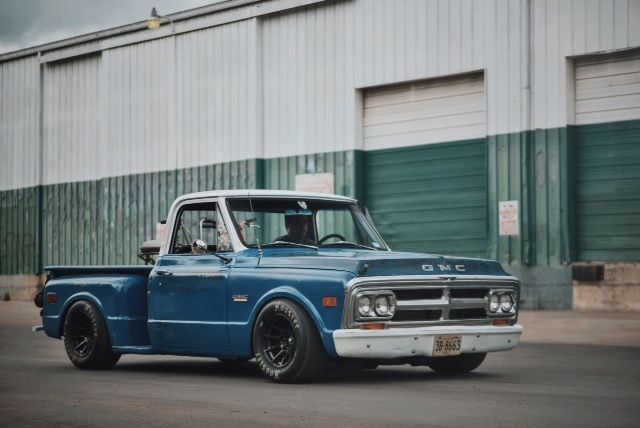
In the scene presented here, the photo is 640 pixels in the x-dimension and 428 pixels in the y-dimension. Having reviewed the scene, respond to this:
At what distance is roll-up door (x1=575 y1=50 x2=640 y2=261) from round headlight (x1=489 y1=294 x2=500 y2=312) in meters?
10.1

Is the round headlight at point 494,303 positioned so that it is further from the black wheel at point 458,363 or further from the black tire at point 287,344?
the black tire at point 287,344

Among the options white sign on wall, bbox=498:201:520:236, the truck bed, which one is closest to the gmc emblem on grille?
the truck bed

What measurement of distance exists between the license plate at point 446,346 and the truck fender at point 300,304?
2.95 feet

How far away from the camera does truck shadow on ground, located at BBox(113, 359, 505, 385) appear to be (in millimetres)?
11102

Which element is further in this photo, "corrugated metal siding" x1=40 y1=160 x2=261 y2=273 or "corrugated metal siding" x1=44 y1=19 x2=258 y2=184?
"corrugated metal siding" x1=40 y1=160 x2=261 y2=273

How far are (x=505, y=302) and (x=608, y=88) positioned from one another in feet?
34.9

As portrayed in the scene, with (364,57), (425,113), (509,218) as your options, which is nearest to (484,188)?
(509,218)

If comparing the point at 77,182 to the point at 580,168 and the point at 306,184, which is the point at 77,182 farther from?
the point at 580,168

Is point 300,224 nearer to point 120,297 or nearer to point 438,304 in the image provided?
point 120,297

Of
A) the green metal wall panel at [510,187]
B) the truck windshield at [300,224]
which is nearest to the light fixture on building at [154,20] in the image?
the green metal wall panel at [510,187]

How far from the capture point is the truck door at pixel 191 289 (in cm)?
1139

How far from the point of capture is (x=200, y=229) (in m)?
11.6

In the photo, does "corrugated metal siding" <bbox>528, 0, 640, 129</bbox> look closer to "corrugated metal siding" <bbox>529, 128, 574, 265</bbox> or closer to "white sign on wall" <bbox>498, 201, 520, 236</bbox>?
"corrugated metal siding" <bbox>529, 128, 574, 265</bbox>

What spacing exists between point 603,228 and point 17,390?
42.6ft
